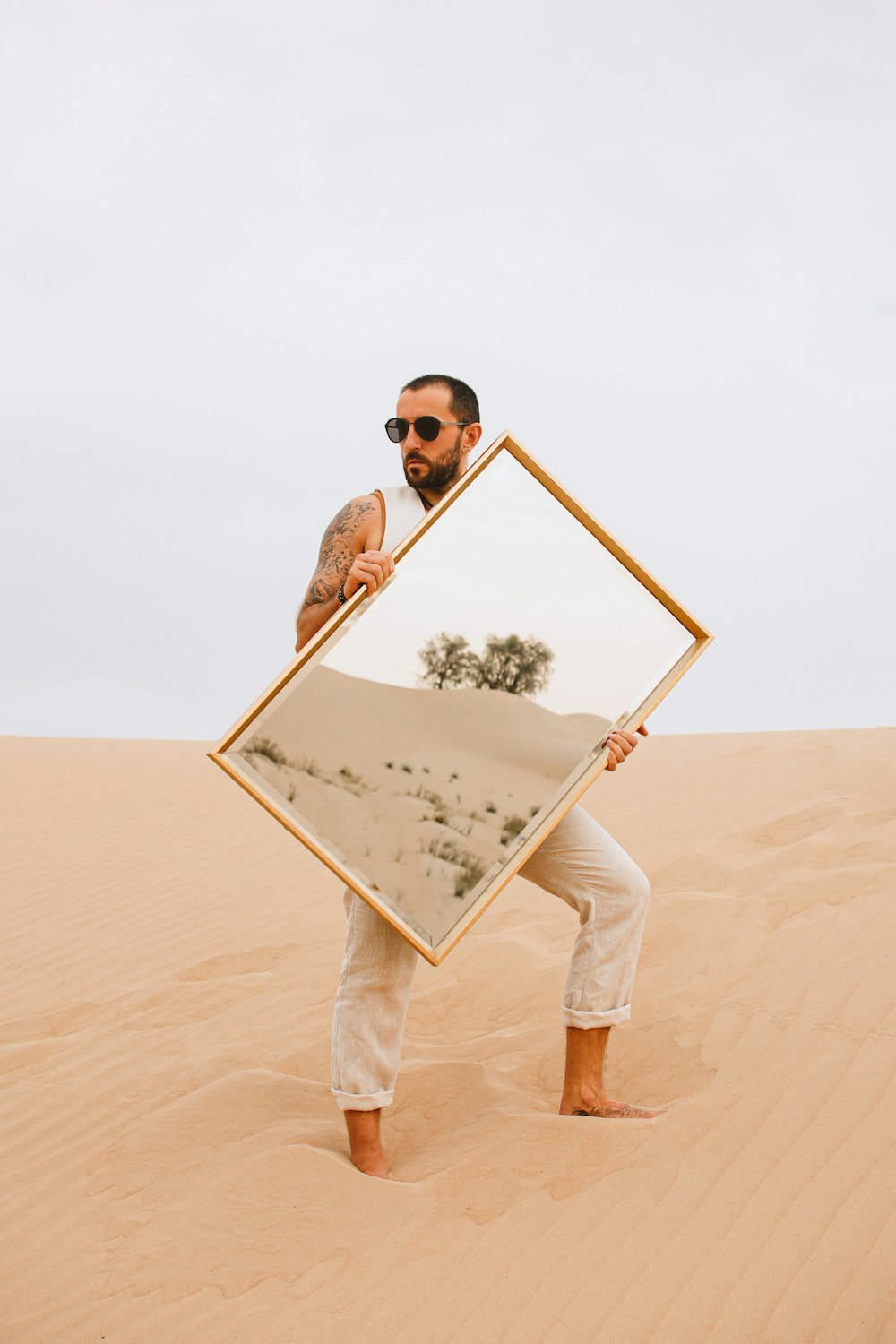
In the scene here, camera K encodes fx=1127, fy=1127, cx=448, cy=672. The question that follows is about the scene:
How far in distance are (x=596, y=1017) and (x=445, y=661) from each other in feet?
3.99

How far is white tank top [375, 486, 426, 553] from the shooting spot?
3.20m

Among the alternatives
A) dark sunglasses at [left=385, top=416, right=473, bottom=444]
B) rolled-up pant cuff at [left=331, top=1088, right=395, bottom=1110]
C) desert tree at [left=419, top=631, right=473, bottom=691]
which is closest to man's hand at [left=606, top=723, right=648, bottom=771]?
desert tree at [left=419, top=631, right=473, bottom=691]

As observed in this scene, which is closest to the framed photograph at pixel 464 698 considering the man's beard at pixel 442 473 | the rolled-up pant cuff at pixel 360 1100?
the man's beard at pixel 442 473

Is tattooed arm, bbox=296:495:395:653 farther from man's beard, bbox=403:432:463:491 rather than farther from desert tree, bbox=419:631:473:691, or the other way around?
desert tree, bbox=419:631:473:691

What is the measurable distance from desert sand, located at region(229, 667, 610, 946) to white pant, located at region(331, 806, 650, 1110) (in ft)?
0.79

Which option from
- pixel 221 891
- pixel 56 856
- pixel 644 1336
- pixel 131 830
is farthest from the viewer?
pixel 131 830

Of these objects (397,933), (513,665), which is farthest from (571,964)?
(513,665)

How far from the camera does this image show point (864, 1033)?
3734mm

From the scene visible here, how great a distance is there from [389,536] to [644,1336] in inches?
82.1

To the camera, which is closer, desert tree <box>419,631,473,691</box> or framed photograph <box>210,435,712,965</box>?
framed photograph <box>210,435,712,965</box>

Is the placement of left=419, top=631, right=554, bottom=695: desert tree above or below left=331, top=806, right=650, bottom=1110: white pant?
above

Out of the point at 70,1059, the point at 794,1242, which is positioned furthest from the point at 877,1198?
the point at 70,1059

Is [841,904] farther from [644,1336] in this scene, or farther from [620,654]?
[644,1336]

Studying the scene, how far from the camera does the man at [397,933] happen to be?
321cm
